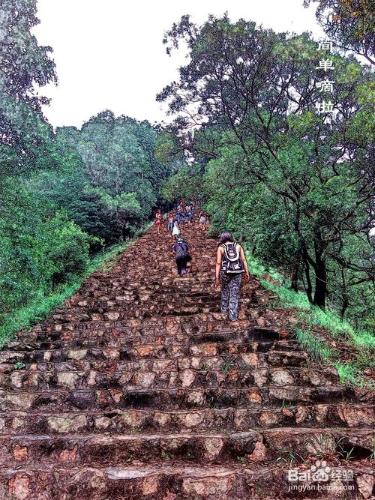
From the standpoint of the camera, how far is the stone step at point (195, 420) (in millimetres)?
4074

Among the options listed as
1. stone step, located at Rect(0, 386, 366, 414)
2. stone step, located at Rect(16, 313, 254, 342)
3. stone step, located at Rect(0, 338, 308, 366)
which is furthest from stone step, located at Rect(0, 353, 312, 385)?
stone step, located at Rect(16, 313, 254, 342)

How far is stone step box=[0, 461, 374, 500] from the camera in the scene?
10.5 ft

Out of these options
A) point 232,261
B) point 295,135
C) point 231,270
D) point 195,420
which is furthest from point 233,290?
point 295,135

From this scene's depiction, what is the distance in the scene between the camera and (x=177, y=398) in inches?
179

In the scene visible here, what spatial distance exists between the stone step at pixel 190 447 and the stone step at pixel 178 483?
0.19m

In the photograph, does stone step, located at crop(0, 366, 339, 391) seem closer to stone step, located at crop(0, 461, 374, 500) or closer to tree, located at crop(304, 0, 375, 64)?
stone step, located at crop(0, 461, 374, 500)

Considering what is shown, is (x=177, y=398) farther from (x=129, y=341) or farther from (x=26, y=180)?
(x=26, y=180)

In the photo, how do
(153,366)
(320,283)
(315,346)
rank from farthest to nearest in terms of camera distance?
1. (320,283)
2. (315,346)
3. (153,366)

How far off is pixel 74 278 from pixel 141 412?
11205 mm

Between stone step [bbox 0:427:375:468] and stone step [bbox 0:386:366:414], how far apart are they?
575 mm

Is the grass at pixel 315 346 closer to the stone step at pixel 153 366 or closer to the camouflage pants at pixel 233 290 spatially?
the stone step at pixel 153 366

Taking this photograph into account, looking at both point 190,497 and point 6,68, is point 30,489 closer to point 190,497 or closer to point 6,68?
point 190,497

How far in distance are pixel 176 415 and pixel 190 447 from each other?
1.59 feet

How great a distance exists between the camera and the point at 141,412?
4.27 m
